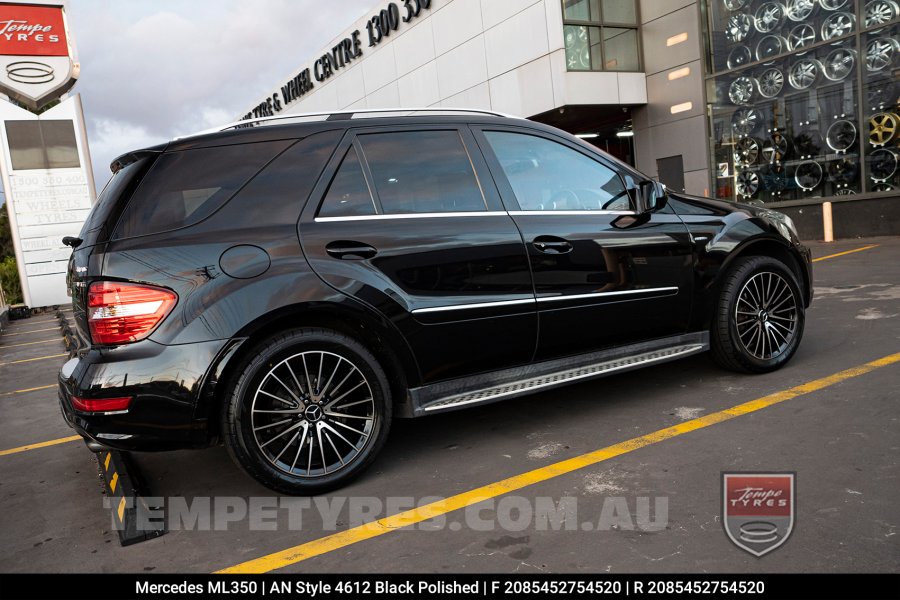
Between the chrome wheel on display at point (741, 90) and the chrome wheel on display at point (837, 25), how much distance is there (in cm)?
175

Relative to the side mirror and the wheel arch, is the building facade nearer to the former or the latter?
the side mirror

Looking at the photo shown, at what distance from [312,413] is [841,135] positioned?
1326cm

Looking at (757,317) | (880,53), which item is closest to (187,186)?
(757,317)

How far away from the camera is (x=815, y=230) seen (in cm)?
1370

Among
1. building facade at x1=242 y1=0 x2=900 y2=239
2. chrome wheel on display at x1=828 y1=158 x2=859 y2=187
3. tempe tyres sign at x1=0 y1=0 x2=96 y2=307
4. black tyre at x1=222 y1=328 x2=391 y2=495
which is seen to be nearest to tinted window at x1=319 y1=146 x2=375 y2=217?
black tyre at x1=222 y1=328 x2=391 y2=495

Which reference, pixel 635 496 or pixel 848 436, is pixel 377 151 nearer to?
pixel 635 496

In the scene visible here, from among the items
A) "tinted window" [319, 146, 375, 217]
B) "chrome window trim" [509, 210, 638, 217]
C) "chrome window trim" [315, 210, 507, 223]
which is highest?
"tinted window" [319, 146, 375, 217]

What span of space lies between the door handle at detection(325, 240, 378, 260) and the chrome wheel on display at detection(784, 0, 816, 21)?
43.9 ft

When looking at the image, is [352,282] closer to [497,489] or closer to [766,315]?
[497,489]

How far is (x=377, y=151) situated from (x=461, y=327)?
99cm

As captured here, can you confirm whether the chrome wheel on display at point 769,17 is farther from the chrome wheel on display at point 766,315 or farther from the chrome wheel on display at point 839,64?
the chrome wheel on display at point 766,315

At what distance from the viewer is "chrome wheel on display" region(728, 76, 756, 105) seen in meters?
14.6

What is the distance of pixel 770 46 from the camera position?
1405 centimetres
